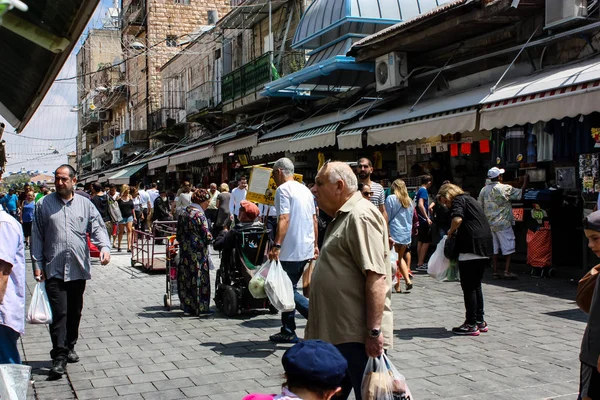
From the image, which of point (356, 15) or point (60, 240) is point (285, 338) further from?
point (356, 15)

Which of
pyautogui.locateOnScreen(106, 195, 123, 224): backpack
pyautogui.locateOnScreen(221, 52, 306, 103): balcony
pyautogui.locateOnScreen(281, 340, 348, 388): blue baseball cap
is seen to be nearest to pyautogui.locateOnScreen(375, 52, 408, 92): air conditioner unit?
pyautogui.locateOnScreen(221, 52, 306, 103): balcony

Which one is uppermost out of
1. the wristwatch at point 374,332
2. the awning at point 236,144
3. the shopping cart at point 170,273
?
the awning at point 236,144

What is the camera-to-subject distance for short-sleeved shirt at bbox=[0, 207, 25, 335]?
4.13 m

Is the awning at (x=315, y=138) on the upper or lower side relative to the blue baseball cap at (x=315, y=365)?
upper

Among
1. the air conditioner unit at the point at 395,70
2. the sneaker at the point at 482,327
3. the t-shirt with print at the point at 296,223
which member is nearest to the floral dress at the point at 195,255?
the t-shirt with print at the point at 296,223

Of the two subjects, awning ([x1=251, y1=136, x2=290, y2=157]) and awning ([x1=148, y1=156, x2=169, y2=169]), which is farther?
awning ([x1=148, y1=156, x2=169, y2=169])

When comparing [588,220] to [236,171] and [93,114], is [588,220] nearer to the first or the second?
[236,171]

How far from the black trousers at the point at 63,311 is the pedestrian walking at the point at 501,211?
7233 mm

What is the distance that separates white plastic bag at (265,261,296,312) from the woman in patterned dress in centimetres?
217

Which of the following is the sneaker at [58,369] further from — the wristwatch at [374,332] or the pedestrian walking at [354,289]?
the wristwatch at [374,332]

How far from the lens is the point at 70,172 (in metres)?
6.25

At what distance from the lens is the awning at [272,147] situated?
1753 centimetres

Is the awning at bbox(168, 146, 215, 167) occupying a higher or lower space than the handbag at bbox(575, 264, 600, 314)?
higher

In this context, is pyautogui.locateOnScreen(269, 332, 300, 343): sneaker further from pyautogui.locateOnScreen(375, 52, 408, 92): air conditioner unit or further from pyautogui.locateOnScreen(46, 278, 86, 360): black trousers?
pyautogui.locateOnScreen(375, 52, 408, 92): air conditioner unit
